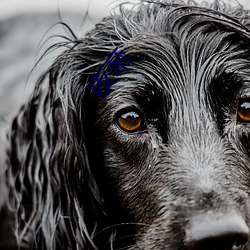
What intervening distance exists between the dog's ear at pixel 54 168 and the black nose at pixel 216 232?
71cm

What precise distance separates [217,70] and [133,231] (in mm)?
749

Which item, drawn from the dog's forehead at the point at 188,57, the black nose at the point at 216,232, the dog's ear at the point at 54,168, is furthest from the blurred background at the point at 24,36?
the black nose at the point at 216,232

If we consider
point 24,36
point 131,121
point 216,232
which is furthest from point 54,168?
point 24,36

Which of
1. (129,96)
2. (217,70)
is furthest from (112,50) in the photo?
(217,70)

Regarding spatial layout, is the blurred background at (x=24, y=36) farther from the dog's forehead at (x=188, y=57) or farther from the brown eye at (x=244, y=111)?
the brown eye at (x=244, y=111)

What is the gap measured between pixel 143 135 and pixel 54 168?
52 centimetres

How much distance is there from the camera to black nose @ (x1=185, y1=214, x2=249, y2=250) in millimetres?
2787

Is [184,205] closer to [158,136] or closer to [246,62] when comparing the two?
[158,136]

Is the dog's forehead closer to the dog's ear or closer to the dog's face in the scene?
the dog's face

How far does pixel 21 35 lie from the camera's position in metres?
4.89

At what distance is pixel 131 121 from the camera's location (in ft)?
10.7

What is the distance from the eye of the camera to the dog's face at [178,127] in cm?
304

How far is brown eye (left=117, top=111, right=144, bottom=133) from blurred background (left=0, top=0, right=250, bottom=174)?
39.4 inches

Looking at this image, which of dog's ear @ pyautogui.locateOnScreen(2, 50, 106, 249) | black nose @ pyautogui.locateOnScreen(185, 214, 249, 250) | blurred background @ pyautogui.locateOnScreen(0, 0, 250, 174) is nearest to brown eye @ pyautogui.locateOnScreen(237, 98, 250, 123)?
black nose @ pyautogui.locateOnScreen(185, 214, 249, 250)
